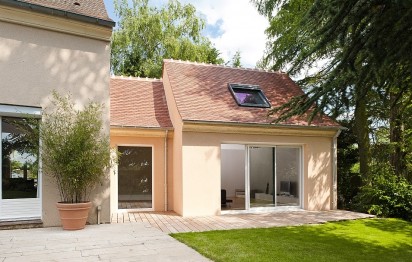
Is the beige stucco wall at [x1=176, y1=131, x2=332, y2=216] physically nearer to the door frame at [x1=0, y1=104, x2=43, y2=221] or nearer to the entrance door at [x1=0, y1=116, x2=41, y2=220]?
the door frame at [x1=0, y1=104, x2=43, y2=221]

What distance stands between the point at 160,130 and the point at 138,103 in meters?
1.90

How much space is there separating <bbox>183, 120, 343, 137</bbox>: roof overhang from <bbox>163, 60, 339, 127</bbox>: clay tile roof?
0.52 ft

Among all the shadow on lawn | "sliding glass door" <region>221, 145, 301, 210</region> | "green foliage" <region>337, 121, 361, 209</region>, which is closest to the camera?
the shadow on lawn

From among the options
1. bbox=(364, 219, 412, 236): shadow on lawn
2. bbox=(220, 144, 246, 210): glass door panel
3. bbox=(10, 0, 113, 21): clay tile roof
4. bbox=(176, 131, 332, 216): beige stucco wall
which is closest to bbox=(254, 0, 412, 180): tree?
bbox=(176, 131, 332, 216): beige stucco wall

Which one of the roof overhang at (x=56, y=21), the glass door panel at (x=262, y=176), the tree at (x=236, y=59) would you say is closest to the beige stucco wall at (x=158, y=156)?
the glass door panel at (x=262, y=176)

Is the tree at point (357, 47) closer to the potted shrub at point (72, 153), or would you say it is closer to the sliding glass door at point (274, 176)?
the potted shrub at point (72, 153)

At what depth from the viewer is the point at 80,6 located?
1034 cm

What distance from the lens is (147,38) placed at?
100 feet

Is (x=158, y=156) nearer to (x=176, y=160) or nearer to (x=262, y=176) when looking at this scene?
A: (x=176, y=160)

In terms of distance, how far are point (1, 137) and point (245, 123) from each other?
7.62 metres

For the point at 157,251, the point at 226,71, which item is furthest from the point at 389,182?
the point at 157,251

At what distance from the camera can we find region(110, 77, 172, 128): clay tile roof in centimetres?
1295

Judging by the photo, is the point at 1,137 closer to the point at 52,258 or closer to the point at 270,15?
the point at 52,258

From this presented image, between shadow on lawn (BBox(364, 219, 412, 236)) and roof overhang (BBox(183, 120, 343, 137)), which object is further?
roof overhang (BBox(183, 120, 343, 137))
